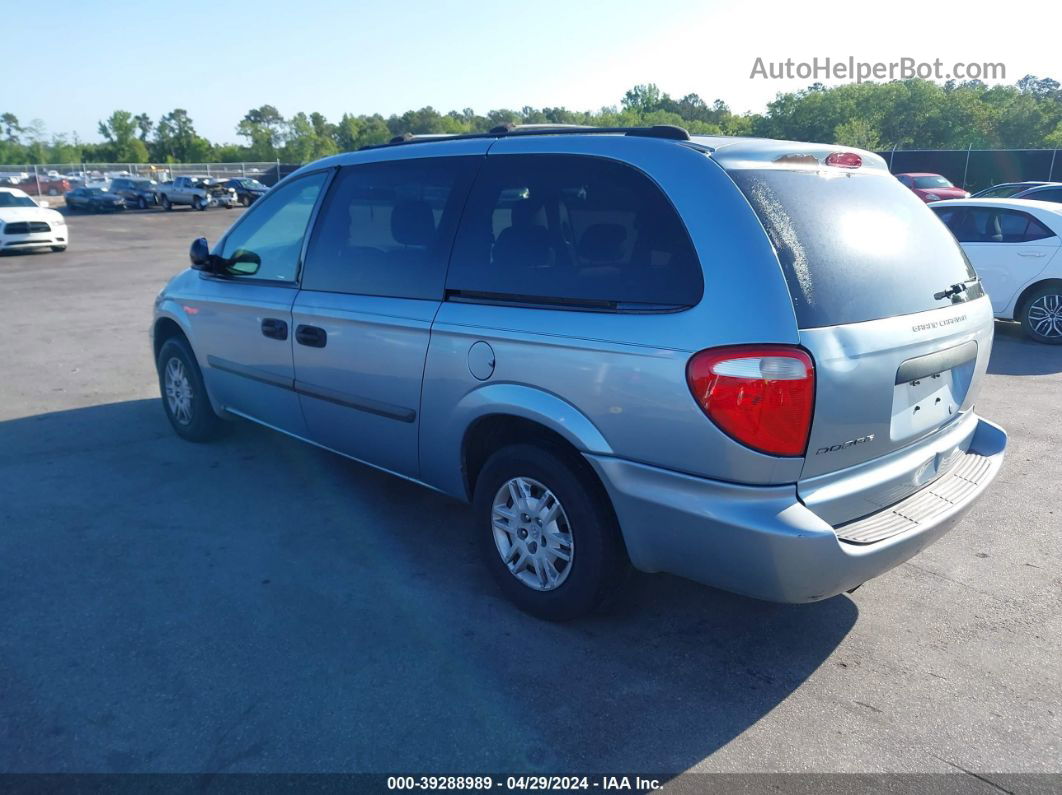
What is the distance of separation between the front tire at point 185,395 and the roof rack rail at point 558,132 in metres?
2.13

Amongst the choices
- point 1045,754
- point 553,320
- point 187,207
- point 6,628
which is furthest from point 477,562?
point 187,207

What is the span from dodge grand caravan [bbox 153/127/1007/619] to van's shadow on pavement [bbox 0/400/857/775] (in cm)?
37

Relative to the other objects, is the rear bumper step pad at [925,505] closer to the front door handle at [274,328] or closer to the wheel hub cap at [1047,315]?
the front door handle at [274,328]

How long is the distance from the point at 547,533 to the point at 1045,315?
8.12m

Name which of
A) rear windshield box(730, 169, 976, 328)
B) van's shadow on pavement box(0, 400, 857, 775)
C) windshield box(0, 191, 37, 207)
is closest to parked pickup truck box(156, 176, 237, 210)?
windshield box(0, 191, 37, 207)

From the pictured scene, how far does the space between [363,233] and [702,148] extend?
1.94 meters

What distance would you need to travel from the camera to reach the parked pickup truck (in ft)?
133

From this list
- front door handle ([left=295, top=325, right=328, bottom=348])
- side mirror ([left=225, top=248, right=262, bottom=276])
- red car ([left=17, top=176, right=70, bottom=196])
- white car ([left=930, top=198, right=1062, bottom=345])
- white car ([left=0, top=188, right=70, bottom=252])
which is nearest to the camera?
front door handle ([left=295, top=325, right=328, bottom=348])

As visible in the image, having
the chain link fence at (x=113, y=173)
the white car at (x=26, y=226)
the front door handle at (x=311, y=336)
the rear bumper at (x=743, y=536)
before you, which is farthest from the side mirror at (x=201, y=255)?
the chain link fence at (x=113, y=173)

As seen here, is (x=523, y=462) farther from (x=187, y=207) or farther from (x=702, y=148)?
(x=187, y=207)

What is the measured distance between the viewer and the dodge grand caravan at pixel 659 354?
8.93 feet

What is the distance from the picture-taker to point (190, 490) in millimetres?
5004

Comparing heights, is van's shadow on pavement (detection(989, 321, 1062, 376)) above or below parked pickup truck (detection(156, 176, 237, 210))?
below

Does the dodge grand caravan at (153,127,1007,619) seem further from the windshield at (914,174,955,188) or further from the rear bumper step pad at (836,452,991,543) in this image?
the windshield at (914,174,955,188)
